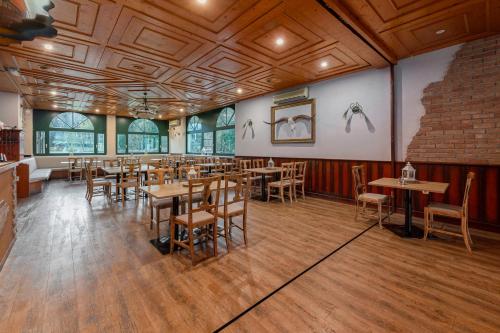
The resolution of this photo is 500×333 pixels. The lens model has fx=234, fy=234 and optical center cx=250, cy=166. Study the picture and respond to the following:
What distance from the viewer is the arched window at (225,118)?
942cm

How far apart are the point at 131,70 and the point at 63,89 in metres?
3.09

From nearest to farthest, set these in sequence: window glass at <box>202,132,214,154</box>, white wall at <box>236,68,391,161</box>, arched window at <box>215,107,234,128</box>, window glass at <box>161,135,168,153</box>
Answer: white wall at <box>236,68,391,161</box>
arched window at <box>215,107,234,128</box>
window glass at <box>202,132,214,154</box>
window glass at <box>161,135,168,153</box>

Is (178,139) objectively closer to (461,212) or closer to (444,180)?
(444,180)

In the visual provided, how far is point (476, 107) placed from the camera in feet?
12.4

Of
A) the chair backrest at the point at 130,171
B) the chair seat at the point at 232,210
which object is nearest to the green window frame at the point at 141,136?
the chair backrest at the point at 130,171

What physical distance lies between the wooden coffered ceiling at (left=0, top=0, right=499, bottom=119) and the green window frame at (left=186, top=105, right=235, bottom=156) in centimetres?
337

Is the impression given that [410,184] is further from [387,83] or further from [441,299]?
[387,83]

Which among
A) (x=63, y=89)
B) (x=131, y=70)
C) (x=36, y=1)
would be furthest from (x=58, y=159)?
(x=36, y=1)

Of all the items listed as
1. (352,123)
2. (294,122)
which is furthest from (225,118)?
(352,123)

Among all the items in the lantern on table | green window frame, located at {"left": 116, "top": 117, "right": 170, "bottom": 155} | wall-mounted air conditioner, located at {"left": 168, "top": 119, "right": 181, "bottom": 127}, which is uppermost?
wall-mounted air conditioner, located at {"left": 168, "top": 119, "right": 181, "bottom": 127}

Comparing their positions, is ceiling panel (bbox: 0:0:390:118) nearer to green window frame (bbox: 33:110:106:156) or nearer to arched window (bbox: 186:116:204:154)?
green window frame (bbox: 33:110:106:156)

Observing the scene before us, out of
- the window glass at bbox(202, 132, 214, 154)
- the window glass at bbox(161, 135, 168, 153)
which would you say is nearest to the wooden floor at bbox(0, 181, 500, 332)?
the window glass at bbox(202, 132, 214, 154)

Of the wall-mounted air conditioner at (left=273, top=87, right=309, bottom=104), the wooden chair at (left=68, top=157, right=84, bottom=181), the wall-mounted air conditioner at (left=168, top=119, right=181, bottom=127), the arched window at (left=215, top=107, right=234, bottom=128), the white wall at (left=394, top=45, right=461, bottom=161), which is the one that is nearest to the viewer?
the white wall at (left=394, top=45, right=461, bottom=161)

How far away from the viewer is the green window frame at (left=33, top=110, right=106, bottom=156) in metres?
9.96
